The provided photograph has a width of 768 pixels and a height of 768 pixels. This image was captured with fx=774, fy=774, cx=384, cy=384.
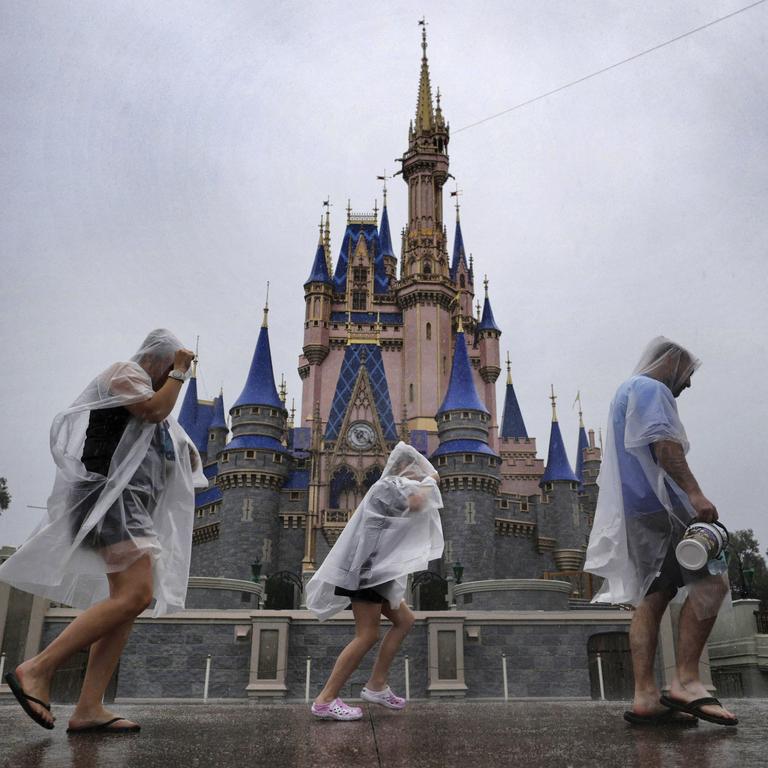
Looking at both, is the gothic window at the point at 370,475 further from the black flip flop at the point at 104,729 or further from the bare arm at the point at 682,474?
the black flip flop at the point at 104,729

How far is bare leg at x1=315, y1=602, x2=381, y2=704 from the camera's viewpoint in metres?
4.62

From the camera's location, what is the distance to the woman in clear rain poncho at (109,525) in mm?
3602

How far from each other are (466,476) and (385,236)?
24281 millimetres

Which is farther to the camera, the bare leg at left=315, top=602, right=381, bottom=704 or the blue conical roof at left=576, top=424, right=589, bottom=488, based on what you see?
the blue conical roof at left=576, top=424, right=589, bottom=488

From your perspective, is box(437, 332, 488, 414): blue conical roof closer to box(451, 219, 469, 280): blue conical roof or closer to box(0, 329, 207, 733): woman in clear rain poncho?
box(451, 219, 469, 280): blue conical roof

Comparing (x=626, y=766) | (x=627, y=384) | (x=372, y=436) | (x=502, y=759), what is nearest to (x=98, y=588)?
(x=502, y=759)

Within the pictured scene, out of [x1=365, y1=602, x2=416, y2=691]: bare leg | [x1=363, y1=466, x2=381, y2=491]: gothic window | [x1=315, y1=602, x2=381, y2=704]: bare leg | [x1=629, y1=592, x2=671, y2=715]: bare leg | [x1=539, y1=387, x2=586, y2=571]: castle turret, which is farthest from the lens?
[x1=539, y1=387, x2=586, y2=571]: castle turret

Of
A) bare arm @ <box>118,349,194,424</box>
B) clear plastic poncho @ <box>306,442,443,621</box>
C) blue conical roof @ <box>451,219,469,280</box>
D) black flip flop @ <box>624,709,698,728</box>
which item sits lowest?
black flip flop @ <box>624,709,698,728</box>

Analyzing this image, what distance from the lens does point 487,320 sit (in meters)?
52.0

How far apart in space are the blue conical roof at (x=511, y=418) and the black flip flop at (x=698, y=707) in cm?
4802

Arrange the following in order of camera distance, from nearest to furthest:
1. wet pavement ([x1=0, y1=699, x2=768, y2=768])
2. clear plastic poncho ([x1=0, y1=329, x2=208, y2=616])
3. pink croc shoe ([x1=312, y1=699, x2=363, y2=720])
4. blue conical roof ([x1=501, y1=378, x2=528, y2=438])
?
wet pavement ([x1=0, y1=699, x2=768, y2=768])
clear plastic poncho ([x1=0, y1=329, x2=208, y2=616])
pink croc shoe ([x1=312, y1=699, x2=363, y2=720])
blue conical roof ([x1=501, y1=378, x2=528, y2=438])

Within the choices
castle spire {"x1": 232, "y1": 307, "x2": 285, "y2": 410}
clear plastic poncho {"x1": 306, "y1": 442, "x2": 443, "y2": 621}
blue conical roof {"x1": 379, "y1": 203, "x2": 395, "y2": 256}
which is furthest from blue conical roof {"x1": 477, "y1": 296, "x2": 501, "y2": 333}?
clear plastic poncho {"x1": 306, "y1": 442, "x2": 443, "y2": 621}

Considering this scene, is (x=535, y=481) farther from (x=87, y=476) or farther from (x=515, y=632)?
(x=87, y=476)

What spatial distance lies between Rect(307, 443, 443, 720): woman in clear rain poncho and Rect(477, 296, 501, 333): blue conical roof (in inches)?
1838
